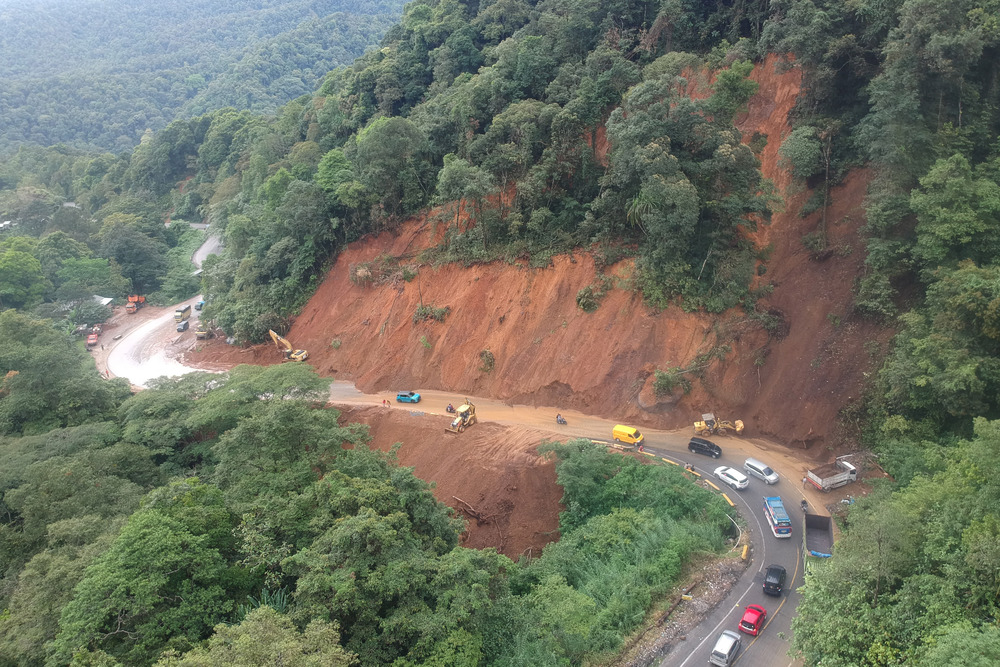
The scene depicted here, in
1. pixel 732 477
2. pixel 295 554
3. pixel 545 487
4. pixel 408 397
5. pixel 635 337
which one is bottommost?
pixel 545 487

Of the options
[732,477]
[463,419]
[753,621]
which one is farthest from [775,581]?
[463,419]

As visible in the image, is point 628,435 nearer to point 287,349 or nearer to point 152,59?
point 287,349

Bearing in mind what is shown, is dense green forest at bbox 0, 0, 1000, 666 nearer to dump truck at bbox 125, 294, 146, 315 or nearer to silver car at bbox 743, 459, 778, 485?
silver car at bbox 743, 459, 778, 485

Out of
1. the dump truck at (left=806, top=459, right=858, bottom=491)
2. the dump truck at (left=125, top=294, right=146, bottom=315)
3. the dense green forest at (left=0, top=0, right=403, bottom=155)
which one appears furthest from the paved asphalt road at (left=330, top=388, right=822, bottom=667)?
the dense green forest at (left=0, top=0, right=403, bottom=155)

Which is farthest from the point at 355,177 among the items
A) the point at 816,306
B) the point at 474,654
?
the point at 474,654

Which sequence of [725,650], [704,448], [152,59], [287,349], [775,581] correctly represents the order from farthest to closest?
[152,59], [287,349], [704,448], [775,581], [725,650]

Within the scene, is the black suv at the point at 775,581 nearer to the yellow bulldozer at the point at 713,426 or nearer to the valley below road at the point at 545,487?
the valley below road at the point at 545,487
